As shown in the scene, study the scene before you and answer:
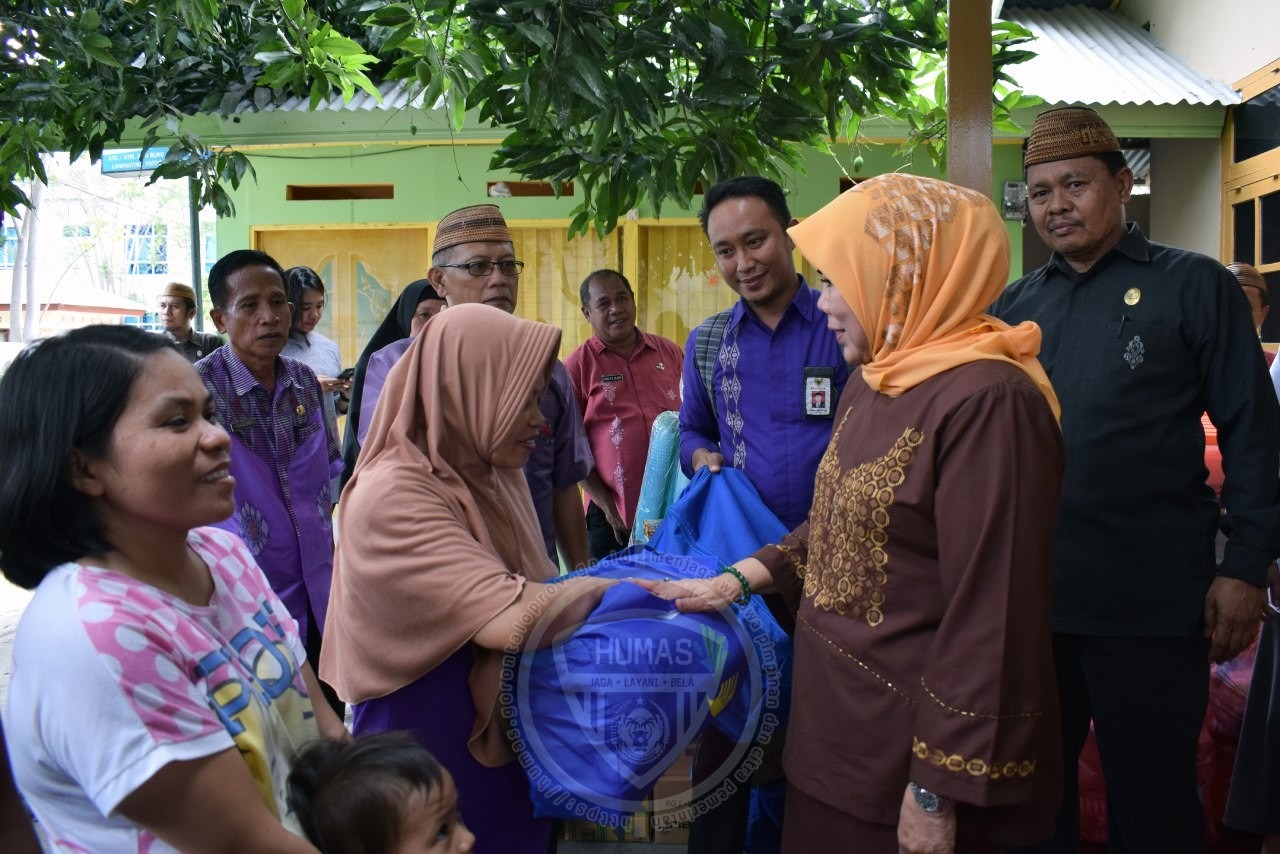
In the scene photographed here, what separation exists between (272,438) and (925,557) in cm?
229

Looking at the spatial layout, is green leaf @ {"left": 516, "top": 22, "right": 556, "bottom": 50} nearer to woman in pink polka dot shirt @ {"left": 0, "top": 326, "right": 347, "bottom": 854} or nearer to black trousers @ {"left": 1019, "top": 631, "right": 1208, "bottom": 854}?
woman in pink polka dot shirt @ {"left": 0, "top": 326, "right": 347, "bottom": 854}

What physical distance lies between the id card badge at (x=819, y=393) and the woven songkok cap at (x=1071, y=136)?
0.75 m

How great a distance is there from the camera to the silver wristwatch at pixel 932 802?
5.34 feet

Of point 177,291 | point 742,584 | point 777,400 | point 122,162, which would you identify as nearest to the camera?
point 742,584

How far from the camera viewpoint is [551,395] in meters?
3.19

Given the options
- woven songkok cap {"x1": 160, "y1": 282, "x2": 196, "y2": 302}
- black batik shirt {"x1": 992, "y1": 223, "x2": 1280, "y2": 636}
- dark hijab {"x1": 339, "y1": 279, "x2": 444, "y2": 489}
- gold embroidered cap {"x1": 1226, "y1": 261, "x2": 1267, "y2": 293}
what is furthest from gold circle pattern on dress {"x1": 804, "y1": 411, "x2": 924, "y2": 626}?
woven songkok cap {"x1": 160, "y1": 282, "x2": 196, "y2": 302}

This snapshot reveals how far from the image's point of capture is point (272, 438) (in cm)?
328

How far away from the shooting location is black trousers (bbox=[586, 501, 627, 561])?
4773mm

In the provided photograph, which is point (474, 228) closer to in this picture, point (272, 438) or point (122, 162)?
point (272, 438)

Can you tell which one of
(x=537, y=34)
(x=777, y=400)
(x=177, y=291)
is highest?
(x=537, y=34)

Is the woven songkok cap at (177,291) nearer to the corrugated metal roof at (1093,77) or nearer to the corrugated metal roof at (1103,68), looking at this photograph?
the corrugated metal roof at (1093,77)

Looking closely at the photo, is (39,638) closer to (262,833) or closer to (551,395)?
(262,833)

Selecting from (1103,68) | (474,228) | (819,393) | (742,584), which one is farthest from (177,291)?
(1103,68)

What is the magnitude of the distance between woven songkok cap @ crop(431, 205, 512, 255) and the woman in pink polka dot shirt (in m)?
1.91
